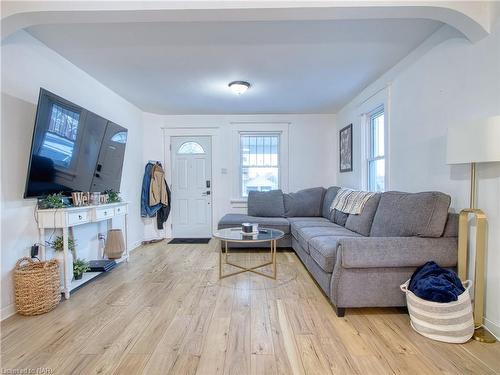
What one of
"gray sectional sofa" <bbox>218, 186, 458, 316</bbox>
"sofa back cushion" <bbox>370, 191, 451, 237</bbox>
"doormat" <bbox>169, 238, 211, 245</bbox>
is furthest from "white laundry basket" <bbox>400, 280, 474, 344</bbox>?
"doormat" <bbox>169, 238, 211, 245</bbox>

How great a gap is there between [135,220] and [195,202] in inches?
44.8

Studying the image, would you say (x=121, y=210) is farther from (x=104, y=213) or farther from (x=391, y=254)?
(x=391, y=254)

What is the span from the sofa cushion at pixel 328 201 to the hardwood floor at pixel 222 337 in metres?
1.93

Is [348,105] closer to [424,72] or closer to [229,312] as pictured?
[424,72]

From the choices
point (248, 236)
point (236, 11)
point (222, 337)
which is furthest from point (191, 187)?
point (236, 11)

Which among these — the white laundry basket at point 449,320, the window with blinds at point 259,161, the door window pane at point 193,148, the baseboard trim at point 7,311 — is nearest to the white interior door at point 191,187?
the door window pane at point 193,148

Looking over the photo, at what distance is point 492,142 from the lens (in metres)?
1.74

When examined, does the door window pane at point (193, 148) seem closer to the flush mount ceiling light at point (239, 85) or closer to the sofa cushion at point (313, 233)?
the flush mount ceiling light at point (239, 85)

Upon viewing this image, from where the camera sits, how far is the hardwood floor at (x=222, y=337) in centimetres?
165

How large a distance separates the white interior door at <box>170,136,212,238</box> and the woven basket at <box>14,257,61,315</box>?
118 inches

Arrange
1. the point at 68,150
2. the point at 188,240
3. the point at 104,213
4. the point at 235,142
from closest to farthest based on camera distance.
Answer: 1. the point at 68,150
2. the point at 104,213
3. the point at 188,240
4. the point at 235,142

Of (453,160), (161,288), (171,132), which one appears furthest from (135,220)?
(453,160)

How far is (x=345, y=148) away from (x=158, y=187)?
11.1 feet

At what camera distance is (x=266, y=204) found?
484 cm
